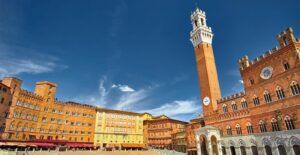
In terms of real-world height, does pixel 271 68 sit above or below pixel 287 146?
above

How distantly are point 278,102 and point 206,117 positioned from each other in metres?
19.5

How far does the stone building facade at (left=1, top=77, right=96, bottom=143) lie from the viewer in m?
46.2

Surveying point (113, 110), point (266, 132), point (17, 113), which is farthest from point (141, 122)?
point (266, 132)

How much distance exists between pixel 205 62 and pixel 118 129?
3869cm

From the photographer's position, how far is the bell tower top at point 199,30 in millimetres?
58406

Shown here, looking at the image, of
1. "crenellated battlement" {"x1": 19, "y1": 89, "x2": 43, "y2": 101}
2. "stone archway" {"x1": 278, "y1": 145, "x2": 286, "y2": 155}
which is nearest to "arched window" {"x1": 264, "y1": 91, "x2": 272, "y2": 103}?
"stone archway" {"x1": 278, "y1": 145, "x2": 286, "y2": 155}

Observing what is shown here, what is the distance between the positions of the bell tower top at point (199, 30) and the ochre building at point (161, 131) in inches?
1209

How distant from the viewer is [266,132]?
36312mm

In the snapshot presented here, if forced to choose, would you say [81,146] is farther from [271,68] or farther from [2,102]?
[271,68]

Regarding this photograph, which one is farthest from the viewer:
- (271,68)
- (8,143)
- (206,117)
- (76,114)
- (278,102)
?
(76,114)

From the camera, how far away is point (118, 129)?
226 ft

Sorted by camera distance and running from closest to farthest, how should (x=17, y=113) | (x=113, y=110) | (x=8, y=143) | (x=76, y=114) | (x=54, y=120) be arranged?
(x=8, y=143)
(x=17, y=113)
(x=54, y=120)
(x=76, y=114)
(x=113, y=110)

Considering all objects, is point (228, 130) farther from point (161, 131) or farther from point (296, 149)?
point (161, 131)

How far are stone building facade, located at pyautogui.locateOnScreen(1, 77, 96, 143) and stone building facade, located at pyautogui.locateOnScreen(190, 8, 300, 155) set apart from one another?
37.8 meters
